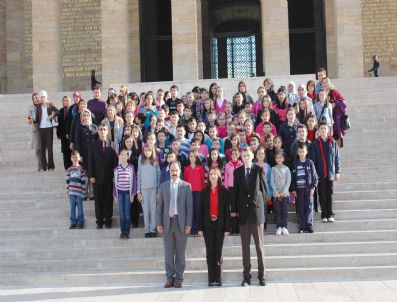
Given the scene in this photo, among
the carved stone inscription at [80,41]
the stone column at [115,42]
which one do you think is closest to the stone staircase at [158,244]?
the stone column at [115,42]

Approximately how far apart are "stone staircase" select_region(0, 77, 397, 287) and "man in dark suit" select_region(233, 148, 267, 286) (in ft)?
1.66

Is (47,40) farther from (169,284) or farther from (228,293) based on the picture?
(228,293)

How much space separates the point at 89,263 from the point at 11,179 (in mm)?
4440

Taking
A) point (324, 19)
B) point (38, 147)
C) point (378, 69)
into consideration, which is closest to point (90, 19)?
point (324, 19)

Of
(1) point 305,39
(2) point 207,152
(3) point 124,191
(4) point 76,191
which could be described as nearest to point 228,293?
(3) point 124,191

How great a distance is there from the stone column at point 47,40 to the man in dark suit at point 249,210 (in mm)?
16958

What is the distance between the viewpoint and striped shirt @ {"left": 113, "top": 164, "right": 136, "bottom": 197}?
10.8 m

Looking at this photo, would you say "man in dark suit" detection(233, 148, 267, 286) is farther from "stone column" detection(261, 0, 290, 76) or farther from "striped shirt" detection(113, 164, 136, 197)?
"stone column" detection(261, 0, 290, 76)

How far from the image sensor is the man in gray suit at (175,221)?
31.0ft

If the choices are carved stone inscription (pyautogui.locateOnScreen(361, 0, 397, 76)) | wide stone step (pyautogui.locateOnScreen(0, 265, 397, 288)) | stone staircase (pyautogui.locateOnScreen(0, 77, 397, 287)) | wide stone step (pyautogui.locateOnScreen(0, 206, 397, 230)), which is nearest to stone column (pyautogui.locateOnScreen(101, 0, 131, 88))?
stone staircase (pyautogui.locateOnScreen(0, 77, 397, 287))

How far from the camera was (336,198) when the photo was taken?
12.0m

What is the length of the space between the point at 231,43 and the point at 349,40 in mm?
8779

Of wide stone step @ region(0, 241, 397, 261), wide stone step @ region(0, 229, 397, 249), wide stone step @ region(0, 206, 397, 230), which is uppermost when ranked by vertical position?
wide stone step @ region(0, 206, 397, 230)

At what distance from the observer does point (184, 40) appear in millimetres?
23469
